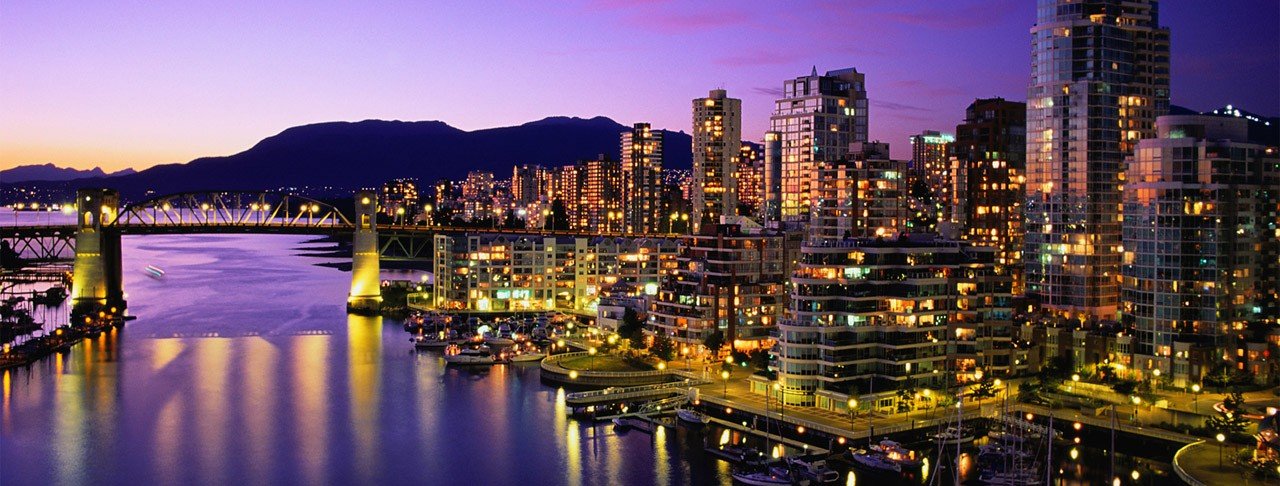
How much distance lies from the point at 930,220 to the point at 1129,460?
152 ft

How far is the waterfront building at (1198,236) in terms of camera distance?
27.8 metres

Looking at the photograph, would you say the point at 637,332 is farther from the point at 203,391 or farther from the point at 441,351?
the point at 203,391

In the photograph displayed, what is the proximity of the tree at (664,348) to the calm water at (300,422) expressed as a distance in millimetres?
3220

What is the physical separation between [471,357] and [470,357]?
31 mm

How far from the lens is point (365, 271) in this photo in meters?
52.1

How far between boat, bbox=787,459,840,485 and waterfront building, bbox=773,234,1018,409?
327 centimetres

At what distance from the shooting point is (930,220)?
2712 inches

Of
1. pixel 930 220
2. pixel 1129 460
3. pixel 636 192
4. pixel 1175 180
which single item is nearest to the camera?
pixel 1129 460

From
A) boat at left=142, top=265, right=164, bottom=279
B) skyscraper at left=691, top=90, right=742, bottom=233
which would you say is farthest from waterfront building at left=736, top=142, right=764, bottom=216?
boat at left=142, top=265, right=164, bottom=279

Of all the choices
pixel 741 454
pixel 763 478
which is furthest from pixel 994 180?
pixel 763 478

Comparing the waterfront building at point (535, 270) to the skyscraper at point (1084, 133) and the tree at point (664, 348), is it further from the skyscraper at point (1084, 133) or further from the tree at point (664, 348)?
the skyscraper at point (1084, 133)

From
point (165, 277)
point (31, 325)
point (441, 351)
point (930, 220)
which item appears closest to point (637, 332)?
point (441, 351)

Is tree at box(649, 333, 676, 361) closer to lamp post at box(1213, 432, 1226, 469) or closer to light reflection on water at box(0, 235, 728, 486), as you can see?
light reflection on water at box(0, 235, 728, 486)

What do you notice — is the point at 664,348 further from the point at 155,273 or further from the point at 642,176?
the point at 642,176
